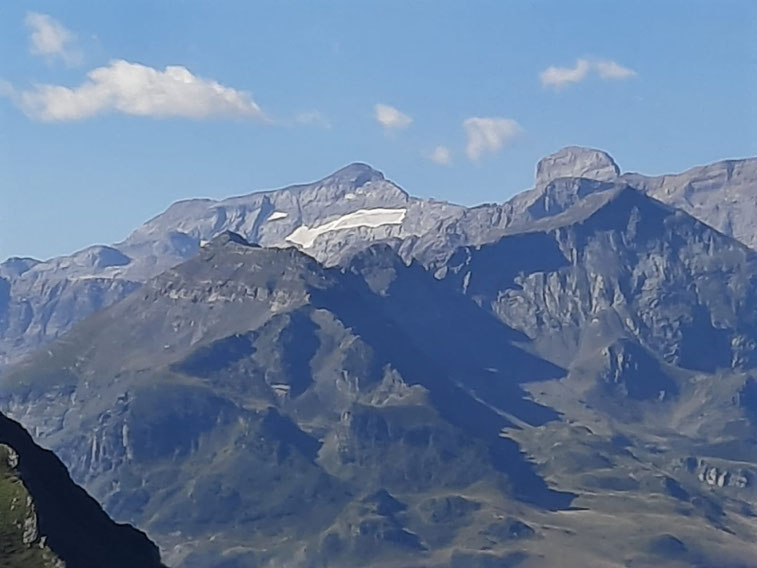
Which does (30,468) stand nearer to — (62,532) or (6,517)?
(62,532)

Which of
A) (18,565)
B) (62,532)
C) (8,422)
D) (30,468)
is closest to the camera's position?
(18,565)

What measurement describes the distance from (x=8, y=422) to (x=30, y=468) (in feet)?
68.4

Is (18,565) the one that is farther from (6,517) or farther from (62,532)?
(62,532)

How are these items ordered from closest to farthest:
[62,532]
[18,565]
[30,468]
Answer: [18,565] → [62,532] → [30,468]

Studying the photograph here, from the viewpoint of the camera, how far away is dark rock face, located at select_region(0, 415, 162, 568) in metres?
140

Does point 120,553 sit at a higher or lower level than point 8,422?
lower

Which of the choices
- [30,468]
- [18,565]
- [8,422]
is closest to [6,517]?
[18,565]

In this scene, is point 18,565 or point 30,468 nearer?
point 18,565

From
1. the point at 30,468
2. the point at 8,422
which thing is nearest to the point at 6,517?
the point at 30,468

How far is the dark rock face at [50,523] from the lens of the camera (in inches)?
5512

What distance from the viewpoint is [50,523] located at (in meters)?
160

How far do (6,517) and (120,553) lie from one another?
39027 mm

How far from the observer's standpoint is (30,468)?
17600cm

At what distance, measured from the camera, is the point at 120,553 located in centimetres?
17825
